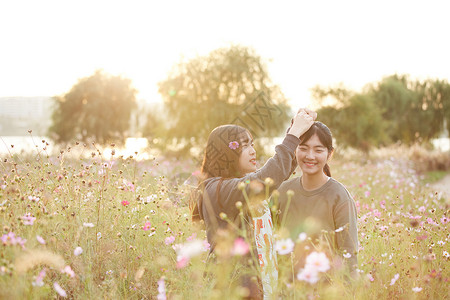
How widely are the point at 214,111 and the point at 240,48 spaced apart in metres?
2.93

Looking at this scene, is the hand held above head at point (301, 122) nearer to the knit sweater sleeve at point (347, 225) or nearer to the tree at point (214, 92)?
the knit sweater sleeve at point (347, 225)

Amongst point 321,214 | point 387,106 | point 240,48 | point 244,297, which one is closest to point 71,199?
point 244,297

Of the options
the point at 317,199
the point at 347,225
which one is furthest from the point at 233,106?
the point at 347,225

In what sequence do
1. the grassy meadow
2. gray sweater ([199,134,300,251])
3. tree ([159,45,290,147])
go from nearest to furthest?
the grassy meadow, gray sweater ([199,134,300,251]), tree ([159,45,290,147])

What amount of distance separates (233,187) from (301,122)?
23.6 inches

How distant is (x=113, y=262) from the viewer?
10.3 ft

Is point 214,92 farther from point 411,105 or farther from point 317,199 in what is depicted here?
point 411,105

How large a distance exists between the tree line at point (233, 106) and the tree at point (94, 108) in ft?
0.22

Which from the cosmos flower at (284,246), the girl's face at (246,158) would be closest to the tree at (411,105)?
the girl's face at (246,158)

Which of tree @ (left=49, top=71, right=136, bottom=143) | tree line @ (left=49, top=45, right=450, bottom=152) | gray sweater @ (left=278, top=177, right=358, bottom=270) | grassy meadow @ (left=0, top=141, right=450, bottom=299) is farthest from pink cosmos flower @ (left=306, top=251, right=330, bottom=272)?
tree @ (left=49, top=71, right=136, bottom=143)

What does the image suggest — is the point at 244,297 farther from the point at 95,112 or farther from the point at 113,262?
the point at 95,112

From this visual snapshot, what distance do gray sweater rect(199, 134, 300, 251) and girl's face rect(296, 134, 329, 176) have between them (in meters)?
0.38

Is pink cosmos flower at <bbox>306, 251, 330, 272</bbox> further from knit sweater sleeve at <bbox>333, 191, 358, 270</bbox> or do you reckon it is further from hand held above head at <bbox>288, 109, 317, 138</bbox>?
hand held above head at <bbox>288, 109, 317, 138</bbox>

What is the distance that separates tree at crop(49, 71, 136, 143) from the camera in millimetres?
29781
